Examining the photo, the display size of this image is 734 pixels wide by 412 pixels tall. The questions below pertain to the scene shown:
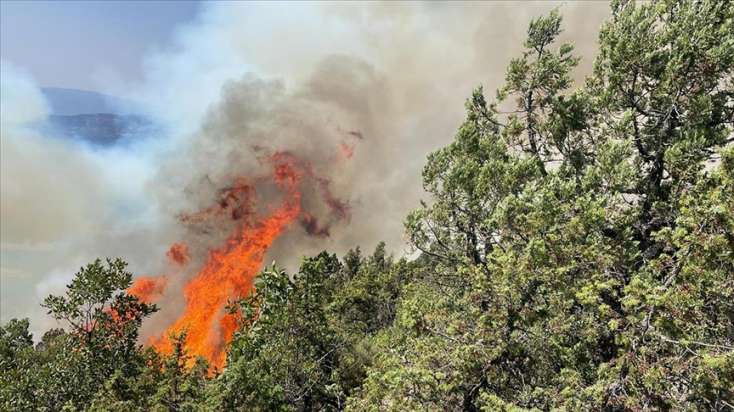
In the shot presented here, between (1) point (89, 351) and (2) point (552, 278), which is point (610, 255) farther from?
(1) point (89, 351)

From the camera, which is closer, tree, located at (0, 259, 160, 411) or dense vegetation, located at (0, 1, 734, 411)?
dense vegetation, located at (0, 1, 734, 411)

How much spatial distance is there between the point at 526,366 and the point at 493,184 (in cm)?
690

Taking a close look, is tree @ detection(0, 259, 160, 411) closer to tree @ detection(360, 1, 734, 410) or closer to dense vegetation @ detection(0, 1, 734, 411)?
dense vegetation @ detection(0, 1, 734, 411)

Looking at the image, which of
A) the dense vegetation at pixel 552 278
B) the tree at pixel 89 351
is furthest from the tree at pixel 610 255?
the tree at pixel 89 351

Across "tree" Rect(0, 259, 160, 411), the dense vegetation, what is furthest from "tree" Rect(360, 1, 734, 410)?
"tree" Rect(0, 259, 160, 411)

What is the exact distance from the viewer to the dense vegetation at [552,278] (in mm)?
10227

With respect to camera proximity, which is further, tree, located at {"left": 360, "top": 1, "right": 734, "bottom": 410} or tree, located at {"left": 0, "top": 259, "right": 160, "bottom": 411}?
tree, located at {"left": 0, "top": 259, "right": 160, "bottom": 411}

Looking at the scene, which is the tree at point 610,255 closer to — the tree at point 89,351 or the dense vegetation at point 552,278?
the dense vegetation at point 552,278

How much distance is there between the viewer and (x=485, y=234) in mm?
18234

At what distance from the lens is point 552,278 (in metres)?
12.0

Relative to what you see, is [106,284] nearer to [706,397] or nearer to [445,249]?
[445,249]

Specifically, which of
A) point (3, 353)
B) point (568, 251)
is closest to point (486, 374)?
point (568, 251)

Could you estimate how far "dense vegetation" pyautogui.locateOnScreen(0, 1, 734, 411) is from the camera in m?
10.2

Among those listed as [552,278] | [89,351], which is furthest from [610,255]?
[89,351]
